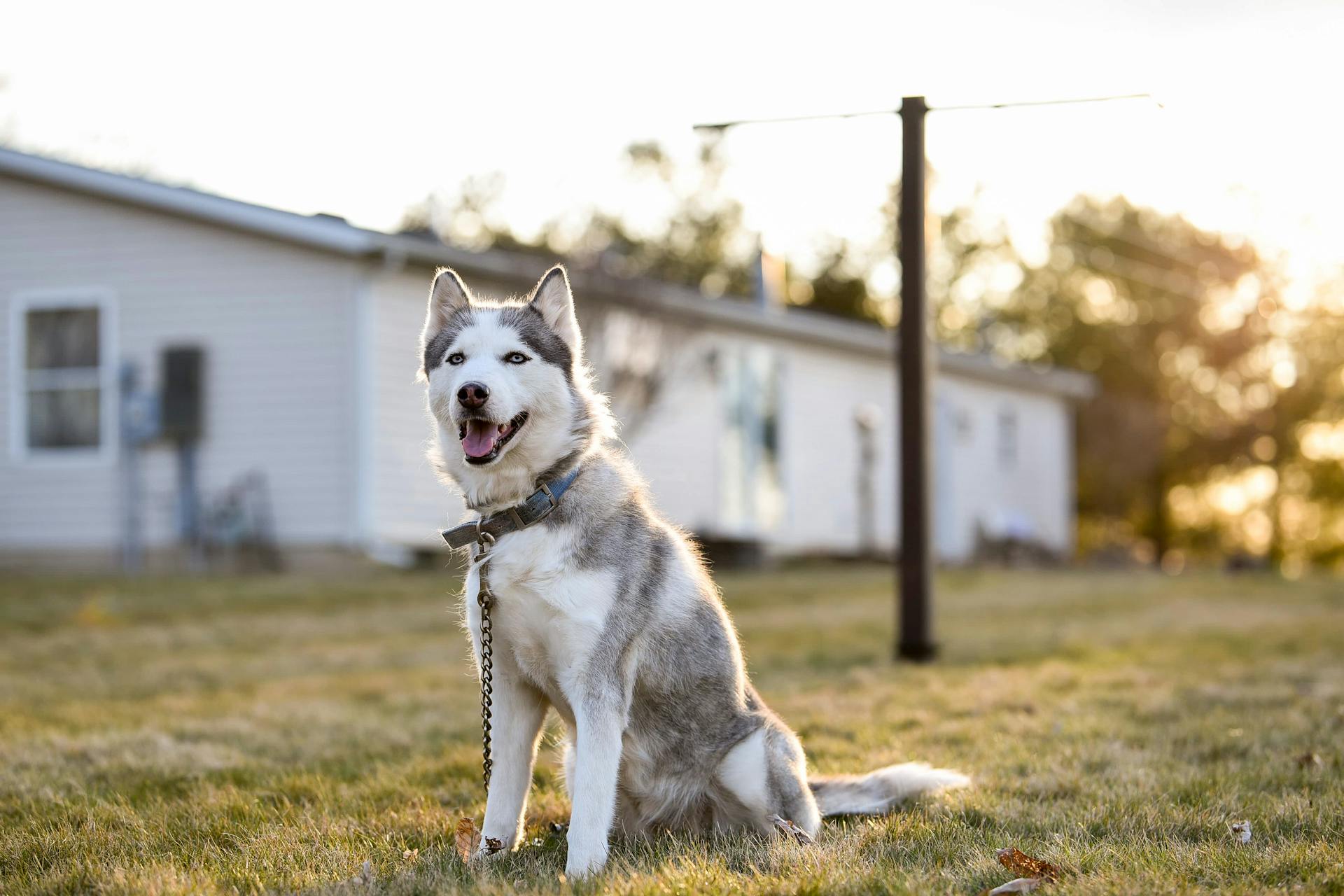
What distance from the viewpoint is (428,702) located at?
799cm

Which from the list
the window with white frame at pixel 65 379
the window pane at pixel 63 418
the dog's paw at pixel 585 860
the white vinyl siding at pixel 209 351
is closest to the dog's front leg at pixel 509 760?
the dog's paw at pixel 585 860

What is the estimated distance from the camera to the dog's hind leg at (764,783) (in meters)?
4.23

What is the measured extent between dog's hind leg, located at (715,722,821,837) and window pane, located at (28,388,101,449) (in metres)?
13.8

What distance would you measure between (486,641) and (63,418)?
45.3 ft

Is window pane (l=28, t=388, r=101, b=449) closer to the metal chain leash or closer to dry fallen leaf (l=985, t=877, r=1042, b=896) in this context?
the metal chain leash

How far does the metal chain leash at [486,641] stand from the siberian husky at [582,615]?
0.9 inches

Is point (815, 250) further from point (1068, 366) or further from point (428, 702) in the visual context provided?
point (428, 702)

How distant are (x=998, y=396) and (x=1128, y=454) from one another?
10.0 meters

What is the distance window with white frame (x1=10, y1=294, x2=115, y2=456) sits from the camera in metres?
16.1

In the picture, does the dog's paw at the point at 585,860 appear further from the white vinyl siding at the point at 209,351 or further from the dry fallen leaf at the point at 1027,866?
→ the white vinyl siding at the point at 209,351

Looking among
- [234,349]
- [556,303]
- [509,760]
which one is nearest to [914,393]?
[556,303]

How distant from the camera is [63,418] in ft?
53.1

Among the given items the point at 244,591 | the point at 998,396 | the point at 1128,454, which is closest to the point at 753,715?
the point at 244,591

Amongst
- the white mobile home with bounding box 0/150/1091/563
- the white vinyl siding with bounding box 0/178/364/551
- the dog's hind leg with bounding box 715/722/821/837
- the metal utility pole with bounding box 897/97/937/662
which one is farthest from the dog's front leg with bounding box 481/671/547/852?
the white vinyl siding with bounding box 0/178/364/551
